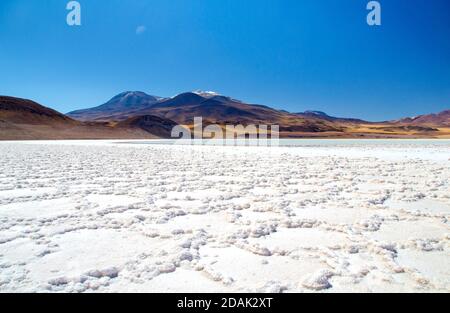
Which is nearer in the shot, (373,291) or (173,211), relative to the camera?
(373,291)

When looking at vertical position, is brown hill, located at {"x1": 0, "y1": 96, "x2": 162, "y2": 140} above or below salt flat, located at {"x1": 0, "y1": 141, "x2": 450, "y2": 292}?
above

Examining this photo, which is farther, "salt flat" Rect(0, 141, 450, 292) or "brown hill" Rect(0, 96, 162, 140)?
"brown hill" Rect(0, 96, 162, 140)

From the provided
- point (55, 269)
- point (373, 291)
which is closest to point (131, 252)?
point (55, 269)

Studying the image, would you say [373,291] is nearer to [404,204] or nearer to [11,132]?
[404,204]

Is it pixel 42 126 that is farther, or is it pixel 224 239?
pixel 42 126

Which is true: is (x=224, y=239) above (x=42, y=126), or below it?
below

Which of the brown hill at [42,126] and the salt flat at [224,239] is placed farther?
the brown hill at [42,126]

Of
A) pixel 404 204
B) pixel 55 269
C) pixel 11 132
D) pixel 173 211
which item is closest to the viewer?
pixel 55 269

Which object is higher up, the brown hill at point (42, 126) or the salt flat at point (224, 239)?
the brown hill at point (42, 126)
